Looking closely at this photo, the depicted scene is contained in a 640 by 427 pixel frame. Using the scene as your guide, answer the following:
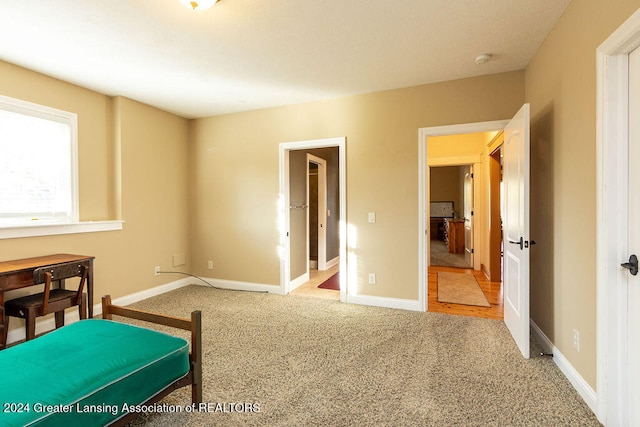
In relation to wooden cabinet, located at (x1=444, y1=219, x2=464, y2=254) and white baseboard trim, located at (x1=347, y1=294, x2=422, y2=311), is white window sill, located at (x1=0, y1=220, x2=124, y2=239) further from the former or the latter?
wooden cabinet, located at (x1=444, y1=219, x2=464, y2=254)

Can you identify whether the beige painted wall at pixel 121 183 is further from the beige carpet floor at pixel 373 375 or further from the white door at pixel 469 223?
the white door at pixel 469 223

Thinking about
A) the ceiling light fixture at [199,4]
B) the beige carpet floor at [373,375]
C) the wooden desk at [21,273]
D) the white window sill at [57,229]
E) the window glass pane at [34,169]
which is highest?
the ceiling light fixture at [199,4]

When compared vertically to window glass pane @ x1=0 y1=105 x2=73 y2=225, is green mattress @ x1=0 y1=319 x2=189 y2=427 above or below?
below

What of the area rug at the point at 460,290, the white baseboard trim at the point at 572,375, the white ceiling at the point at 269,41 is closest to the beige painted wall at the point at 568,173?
the white baseboard trim at the point at 572,375

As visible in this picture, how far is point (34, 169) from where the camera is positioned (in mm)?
3078

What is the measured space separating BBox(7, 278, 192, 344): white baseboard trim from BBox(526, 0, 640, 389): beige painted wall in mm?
4455

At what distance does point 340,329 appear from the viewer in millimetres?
3070

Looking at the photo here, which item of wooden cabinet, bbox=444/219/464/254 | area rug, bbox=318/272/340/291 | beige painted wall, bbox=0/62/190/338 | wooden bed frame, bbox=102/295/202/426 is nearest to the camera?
wooden bed frame, bbox=102/295/202/426

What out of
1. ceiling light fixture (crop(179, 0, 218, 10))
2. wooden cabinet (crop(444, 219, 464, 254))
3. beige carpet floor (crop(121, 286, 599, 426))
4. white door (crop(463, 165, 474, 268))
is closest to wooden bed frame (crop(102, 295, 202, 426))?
beige carpet floor (crop(121, 286, 599, 426))

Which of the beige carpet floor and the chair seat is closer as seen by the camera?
the beige carpet floor

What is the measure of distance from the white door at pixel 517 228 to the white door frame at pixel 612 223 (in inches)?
26.2

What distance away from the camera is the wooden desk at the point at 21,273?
2.35 meters

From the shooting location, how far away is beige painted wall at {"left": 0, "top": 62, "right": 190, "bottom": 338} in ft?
10.2

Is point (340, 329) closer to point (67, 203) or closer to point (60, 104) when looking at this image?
point (67, 203)
